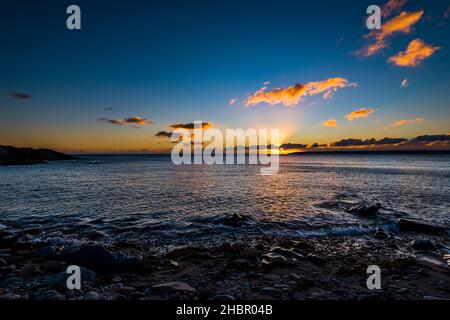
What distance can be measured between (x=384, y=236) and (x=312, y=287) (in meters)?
7.65

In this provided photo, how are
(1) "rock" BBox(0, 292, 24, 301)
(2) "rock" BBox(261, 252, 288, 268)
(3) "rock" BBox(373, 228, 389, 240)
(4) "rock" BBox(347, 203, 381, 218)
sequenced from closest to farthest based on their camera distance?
(1) "rock" BBox(0, 292, 24, 301)
(2) "rock" BBox(261, 252, 288, 268)
(3) "rock" BBox(373, 228, 389, 240)
(4) "rock" BBox(347, 203, 381, 218)

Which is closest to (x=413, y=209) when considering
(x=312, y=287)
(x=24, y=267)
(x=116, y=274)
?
(x=312, y=287)

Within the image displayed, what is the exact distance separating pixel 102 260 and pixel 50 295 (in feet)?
6.25

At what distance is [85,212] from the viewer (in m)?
17.1

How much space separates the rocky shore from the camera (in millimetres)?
6316

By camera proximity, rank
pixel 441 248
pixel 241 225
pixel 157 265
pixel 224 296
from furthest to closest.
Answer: pixel 241 225 < pixel 441 248 < pixel 157 265 < pixel 224 296

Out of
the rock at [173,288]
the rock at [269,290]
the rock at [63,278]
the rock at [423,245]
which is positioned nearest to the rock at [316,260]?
the rock at [269,290]

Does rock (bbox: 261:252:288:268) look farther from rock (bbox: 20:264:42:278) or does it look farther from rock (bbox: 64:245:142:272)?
rock (bbox: 20:264:42:278)

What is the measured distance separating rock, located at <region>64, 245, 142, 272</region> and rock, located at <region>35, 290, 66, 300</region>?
150 cm

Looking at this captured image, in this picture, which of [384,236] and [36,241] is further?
[384,236]

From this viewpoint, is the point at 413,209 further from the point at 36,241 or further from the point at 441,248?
the point at 36,241

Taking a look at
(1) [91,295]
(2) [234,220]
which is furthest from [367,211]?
(1) [91,295]

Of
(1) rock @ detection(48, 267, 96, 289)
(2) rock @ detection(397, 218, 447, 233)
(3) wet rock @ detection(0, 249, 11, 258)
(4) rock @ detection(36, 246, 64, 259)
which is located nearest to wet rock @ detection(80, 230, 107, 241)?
(4) rock @ detection(36, 246, 64, 259)
